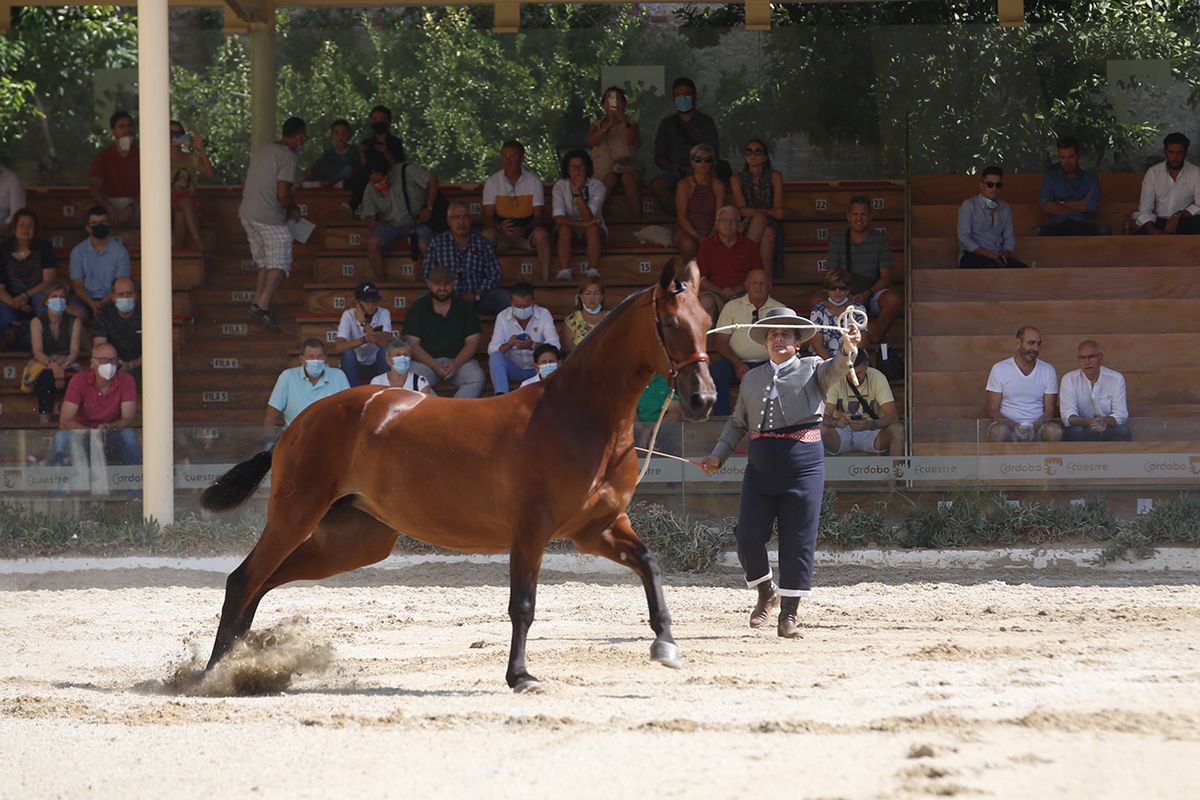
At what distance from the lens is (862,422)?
12.6m

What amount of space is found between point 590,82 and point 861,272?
15.8 ft

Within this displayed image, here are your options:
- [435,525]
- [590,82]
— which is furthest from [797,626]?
[590,82]

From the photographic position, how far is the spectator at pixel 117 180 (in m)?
19.0

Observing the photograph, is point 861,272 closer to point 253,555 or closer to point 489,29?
point 489,29

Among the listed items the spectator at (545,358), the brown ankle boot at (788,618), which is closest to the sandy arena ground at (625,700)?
the brown ankle boot at (788,618)

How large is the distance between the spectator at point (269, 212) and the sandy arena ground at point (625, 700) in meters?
6.68

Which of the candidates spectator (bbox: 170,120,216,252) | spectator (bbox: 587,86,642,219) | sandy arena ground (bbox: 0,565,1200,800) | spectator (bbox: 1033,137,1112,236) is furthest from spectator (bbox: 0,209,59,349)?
spectator (bbox: 1033,137,1112,236)

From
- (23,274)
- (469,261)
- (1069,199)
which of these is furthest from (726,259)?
(23,274)

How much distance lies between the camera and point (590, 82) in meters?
19.1

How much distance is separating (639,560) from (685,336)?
1279 millimetres

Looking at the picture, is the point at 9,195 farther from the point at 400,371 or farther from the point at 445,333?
the point at 400,371

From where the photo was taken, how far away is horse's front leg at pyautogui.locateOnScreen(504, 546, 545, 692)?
7656 millimetres

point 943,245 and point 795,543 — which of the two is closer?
point 795,543

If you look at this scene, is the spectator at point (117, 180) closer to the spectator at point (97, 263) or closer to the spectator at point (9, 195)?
the spectator at point (9, 195)
